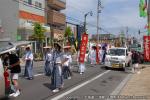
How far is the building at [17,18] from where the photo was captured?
54.6 m

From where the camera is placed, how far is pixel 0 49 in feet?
43.7

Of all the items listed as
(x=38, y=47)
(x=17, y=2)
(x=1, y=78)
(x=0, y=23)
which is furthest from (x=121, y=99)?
(x=38, y=47)

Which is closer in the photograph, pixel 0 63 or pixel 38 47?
pixel 0 63

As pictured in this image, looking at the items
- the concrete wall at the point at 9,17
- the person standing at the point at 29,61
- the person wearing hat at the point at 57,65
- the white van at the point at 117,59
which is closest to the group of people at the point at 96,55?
the white van at the point at 117,59

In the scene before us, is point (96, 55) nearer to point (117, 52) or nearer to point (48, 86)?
point (117, 52)

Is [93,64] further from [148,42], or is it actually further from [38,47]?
[38,47]

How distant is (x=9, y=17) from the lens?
55.5 m

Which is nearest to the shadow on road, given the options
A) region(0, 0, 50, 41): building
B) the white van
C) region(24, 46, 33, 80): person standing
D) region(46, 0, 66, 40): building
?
region(24, 46, 33, 80): person standing

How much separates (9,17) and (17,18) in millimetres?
1227

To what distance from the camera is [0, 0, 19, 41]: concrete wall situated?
54406mm

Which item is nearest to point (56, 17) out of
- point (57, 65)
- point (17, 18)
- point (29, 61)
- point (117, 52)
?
point (17, 18)

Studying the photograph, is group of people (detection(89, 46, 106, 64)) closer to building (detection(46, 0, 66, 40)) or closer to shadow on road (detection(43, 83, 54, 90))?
shadow on road (detection(43, 83, 54, 90))

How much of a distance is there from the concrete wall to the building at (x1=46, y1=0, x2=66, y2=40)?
12814 mm

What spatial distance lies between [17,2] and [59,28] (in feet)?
66.9
